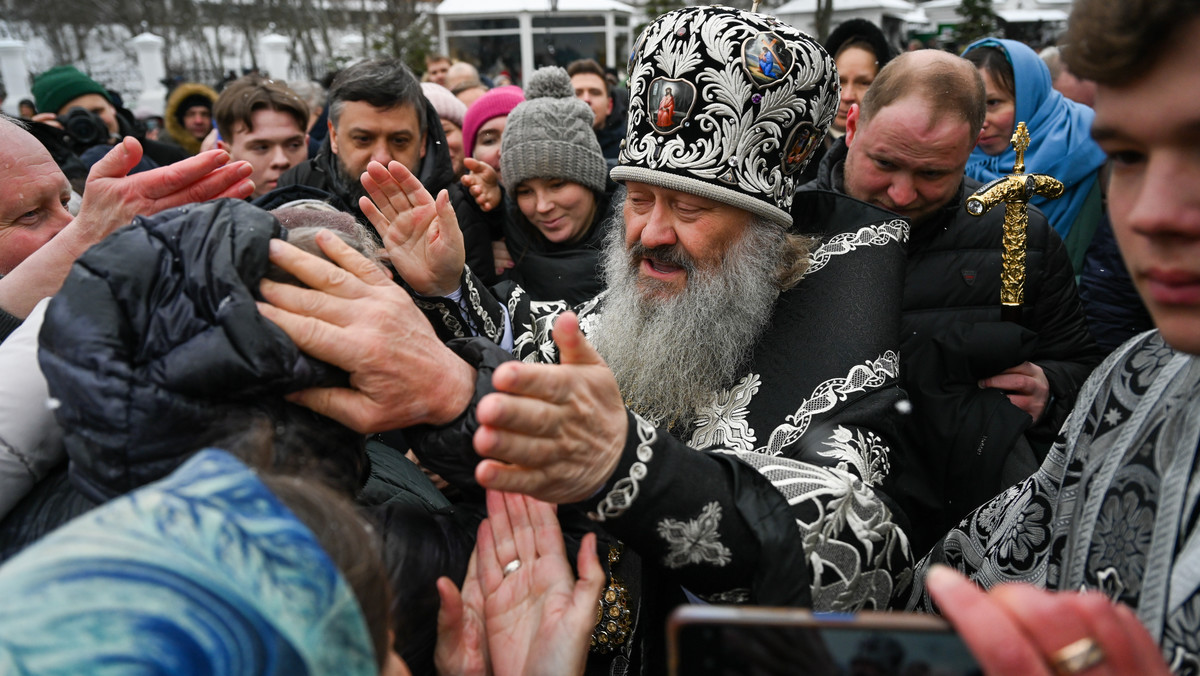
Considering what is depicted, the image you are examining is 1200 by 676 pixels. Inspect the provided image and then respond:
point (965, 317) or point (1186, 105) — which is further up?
point (1186, 105)

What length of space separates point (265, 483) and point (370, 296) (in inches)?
17.2

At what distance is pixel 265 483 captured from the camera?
3.29ft

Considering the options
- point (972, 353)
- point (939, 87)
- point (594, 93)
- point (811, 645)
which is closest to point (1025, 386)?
point (972, 353)

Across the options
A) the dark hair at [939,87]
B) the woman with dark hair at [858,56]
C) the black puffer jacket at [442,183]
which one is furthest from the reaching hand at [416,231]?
the woman with dark hair at [858,56]

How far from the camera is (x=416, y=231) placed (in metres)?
2.33

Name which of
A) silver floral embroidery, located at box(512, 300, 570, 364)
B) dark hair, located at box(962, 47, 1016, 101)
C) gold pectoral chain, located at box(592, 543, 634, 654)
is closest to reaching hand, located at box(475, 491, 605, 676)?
gold pectoral chain, located at box(592, 543, 634, 654)

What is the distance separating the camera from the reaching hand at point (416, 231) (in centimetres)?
229

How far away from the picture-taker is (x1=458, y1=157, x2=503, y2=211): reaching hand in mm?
3941

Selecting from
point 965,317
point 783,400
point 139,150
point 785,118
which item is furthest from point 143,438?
point 965,317

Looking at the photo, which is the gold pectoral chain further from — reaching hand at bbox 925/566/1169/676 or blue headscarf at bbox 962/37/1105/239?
blue headscarf at bbox 962/37/1105/239

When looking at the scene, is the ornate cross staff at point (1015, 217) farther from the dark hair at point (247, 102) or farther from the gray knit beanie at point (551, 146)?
the dark hair at point (247, 102)

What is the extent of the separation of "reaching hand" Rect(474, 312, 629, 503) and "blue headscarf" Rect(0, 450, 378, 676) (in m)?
0.36

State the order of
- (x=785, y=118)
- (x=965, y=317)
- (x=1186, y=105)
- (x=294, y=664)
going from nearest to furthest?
(x=294, y=664) < (x=1186, y=105) < (x=785, y=118) < (x=965, y=317)

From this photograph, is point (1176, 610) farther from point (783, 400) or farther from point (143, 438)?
point (143, 438)
